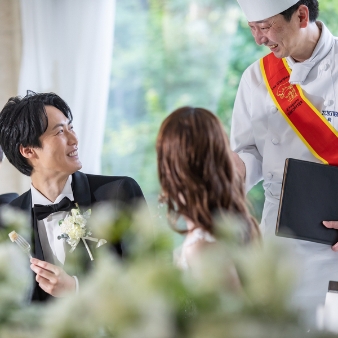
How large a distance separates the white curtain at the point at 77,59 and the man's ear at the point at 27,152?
4.91ft

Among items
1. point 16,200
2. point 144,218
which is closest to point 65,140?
point 16,200

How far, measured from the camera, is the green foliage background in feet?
12.6

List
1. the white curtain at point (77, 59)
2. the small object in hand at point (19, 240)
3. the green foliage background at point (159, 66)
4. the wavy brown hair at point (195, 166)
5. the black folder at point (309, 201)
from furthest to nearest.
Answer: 1. the green foliage background at point (159, 66)
2. the white curtain at point (77, 59)
3. the black folder at point (309, 201)
4. the wavy brown hair at point (195, 166)
5. the small object in hand at point (19, 240)

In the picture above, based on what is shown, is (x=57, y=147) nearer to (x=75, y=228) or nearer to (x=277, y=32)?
(x=75, y=228)

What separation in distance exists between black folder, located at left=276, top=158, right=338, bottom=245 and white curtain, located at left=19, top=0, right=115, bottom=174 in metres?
2.00

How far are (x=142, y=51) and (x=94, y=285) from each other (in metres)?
3.47

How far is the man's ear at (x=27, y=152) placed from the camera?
2041mm

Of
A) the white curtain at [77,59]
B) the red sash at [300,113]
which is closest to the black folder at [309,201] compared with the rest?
the red sash at [300,113]

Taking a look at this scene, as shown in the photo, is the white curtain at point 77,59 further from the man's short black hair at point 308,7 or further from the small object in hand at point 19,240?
the small object in hand at point 19,240

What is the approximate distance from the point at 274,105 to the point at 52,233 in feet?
2.69

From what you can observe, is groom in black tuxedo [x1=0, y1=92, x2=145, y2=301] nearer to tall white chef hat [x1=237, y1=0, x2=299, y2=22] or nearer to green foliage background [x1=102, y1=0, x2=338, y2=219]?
tall white chef hat [x1=237, y1=0, x2=299, y2=22]

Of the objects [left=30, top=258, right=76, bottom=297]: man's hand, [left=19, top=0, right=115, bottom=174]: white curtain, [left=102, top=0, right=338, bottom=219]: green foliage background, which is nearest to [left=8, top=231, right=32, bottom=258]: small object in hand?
[left=30, top=258, right=76, bottom=297]: man's hand

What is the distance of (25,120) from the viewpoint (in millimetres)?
1996

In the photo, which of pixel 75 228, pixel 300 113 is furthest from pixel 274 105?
pixel 75 228
